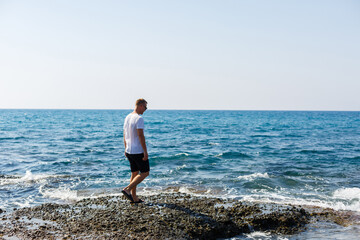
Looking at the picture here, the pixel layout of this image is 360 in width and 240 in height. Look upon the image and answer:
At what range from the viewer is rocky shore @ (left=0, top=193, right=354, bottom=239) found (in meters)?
6.40

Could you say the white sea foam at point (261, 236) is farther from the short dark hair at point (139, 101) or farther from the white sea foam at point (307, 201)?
the short dark hair at point (139, 101)

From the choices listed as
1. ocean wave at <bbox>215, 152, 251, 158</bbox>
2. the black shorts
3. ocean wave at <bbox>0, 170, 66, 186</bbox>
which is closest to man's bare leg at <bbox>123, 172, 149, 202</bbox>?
the black shorts

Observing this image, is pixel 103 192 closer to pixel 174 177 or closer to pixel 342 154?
pixel 174 177

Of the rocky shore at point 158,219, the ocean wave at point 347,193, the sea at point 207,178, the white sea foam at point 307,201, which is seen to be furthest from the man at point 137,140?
the ocean wave at point 347,193

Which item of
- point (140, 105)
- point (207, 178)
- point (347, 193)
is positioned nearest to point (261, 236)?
point (140, 105)

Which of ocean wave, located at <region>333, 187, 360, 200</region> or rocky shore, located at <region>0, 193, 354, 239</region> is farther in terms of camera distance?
ocean wave, located at <region>333, 187, 360, 200</region>

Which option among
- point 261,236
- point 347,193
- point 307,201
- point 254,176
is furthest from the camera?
point 254,176

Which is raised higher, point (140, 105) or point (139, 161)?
point (140, 105)

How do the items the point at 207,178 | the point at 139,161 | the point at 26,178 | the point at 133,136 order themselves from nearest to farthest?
the point at 133,136, the point at 139,161, the point at 26,178, the point at 207,178

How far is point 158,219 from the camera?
6934 millimetres

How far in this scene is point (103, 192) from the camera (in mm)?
10719

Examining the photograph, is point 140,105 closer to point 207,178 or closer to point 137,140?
point 137,140

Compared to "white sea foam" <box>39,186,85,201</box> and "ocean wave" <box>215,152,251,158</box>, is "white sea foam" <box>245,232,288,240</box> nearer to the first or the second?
"white sea foam" <box>39,186,85,201</box>

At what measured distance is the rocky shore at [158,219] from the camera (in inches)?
252
